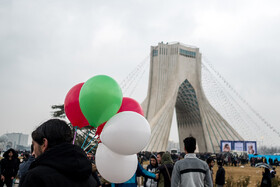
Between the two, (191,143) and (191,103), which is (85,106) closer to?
(191,143)

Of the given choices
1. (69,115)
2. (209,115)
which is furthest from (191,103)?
(69,115)

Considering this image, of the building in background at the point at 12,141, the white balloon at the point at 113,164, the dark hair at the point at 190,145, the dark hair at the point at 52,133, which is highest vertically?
the dark hair at the point at 52,133

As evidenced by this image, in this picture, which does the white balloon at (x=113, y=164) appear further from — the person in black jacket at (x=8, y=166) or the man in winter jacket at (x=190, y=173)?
the person in black jacket at (x=8, y=166)

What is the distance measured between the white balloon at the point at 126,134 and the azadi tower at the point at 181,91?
2598cm

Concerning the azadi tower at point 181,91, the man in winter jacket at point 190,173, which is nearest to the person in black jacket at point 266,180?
the man in winter jacket at point 190,173

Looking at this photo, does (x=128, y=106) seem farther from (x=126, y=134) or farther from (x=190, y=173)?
(x=190, y=173)

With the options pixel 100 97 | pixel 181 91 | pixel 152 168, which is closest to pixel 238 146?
pixel 181 91

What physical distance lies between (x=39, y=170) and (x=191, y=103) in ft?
112

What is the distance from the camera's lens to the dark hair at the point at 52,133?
1.54 metres

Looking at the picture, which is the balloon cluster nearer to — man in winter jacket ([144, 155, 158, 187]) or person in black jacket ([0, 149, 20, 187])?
man in winter jacket ([144, 155, 158, 187])

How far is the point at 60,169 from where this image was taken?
1372 millimetres

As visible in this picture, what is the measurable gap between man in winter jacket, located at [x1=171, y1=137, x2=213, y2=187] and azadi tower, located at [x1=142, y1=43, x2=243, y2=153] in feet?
85.6

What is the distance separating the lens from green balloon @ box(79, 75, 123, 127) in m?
3.12

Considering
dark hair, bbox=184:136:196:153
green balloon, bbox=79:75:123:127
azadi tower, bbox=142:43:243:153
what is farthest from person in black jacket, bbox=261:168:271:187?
azadi tower, bbox=142:43:243:153
